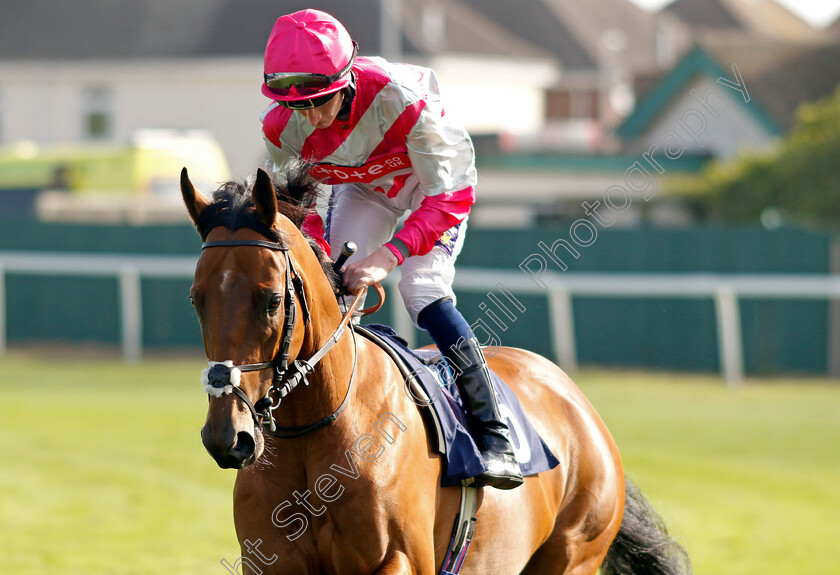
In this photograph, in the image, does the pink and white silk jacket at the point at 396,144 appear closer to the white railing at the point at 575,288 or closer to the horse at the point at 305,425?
the horse at the point at 305,425

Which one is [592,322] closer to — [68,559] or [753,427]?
[753,427]

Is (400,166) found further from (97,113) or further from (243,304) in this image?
(97,113)

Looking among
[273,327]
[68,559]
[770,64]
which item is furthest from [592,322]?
[770,64]

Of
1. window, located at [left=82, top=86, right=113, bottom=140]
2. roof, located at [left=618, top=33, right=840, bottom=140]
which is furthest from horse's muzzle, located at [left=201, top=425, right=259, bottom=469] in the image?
window, located at [left=82, top=86, right=113, bottom=140]

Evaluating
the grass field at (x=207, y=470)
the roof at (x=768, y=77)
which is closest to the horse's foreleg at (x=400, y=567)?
the grass field at (x=207, y=470)

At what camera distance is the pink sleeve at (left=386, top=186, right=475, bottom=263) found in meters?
3.11

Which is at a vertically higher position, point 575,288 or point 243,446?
point 243,446

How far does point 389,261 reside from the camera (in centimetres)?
300

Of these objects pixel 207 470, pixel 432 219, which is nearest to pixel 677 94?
pixel 207 470

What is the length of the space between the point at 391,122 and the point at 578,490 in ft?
4.63

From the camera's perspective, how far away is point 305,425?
277 centimetres

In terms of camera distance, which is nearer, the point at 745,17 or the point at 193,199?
the point at 193,199

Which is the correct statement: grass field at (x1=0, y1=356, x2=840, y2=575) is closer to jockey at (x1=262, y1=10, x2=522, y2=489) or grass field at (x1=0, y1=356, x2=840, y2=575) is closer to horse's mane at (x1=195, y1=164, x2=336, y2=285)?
jockey at (x1=262, y1=10, x2=522, y2=489)

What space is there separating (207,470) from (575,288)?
4.42 metres
